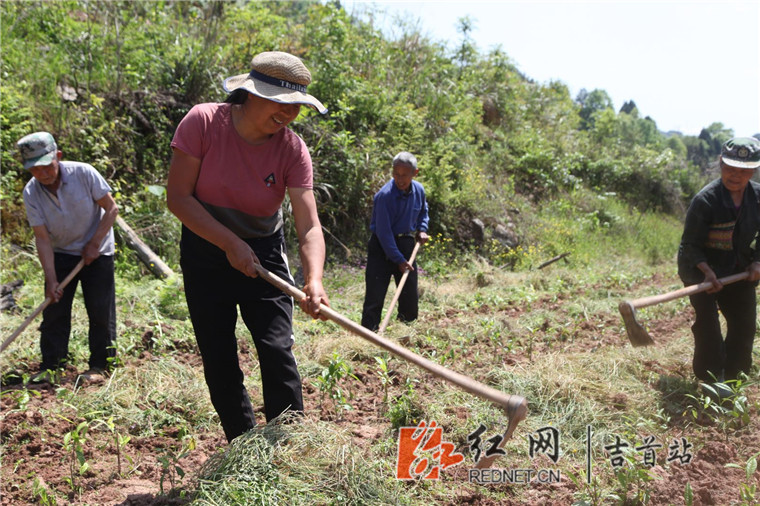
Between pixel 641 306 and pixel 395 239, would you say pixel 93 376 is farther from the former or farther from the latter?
pixel 641 306

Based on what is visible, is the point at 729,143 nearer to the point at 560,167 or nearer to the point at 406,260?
the point at 406,260

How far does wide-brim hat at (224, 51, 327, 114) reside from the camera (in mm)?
2478

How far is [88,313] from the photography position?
4.40m

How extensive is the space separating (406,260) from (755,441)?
3062mm

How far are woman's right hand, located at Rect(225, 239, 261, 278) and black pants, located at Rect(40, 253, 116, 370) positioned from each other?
90.2 inches

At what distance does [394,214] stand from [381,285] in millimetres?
674

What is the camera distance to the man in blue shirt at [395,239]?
5.33 metres

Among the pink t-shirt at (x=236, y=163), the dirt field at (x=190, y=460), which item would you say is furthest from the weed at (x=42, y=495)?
the pink t-shirt at (x=236, y=163)

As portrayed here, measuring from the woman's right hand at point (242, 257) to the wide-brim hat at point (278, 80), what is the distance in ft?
2.04

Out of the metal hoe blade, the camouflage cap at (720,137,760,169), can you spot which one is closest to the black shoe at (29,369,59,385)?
the metal hoe blade

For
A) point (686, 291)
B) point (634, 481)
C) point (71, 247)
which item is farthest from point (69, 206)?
point (686, 291)

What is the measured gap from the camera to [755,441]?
3377 mm

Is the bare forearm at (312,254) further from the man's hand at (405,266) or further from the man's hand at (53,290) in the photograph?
the man's hand at (405,266)

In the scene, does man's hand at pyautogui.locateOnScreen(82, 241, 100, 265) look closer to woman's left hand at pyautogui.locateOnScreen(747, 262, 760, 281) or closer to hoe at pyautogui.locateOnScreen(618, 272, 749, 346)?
hoe at pyautogui.locateOnScreen(618, 272, 749, 346)
